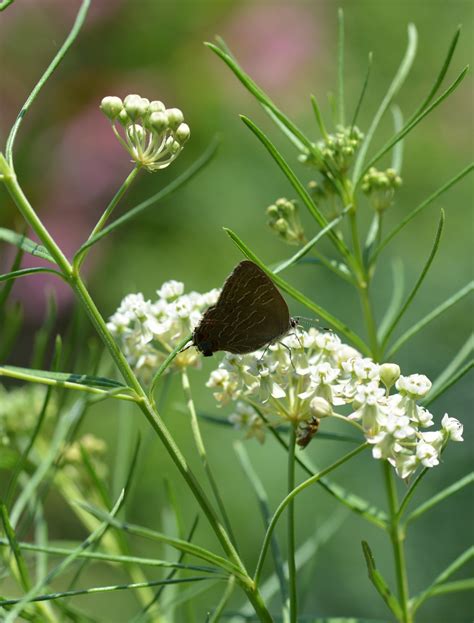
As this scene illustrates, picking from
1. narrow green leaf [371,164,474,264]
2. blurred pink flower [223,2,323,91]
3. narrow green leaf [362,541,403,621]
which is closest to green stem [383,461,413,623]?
narrow green leaf [362,541,403,621]

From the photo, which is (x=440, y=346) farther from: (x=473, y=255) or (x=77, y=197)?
(x=77, y=197)

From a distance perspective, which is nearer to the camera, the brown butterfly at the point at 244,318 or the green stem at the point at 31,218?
the green stem at the point at 31,218

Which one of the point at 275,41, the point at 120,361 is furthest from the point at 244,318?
the point at 275,41

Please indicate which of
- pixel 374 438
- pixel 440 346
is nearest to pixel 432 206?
pixel 440 346

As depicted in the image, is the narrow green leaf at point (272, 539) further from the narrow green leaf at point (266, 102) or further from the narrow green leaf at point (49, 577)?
the narrow green leaf at point (266, 102)

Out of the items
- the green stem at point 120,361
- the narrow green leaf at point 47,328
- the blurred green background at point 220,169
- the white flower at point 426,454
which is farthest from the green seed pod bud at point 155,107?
the blurred green background at point 220,169

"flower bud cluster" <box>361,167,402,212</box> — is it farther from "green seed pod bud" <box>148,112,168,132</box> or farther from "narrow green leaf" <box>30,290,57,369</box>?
"narrow green leaf" <box>30,290,57,369</box>
